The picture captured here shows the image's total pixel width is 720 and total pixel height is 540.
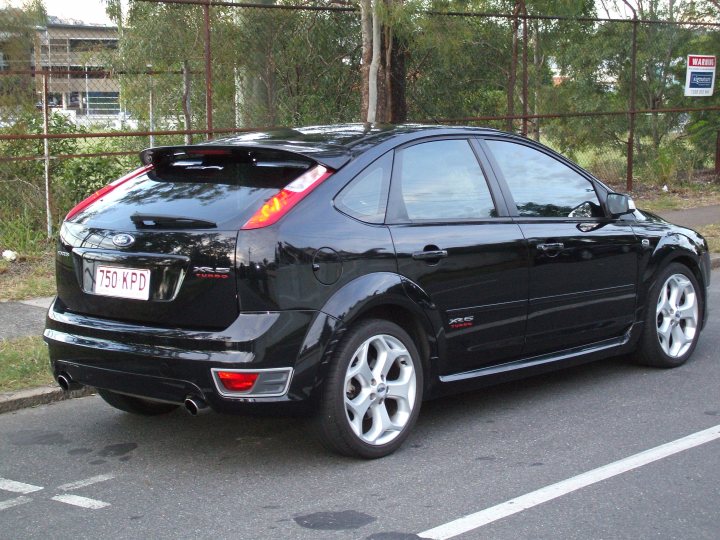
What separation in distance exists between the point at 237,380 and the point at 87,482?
0.89 metres

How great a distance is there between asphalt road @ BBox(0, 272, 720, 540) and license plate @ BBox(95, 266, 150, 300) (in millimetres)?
849

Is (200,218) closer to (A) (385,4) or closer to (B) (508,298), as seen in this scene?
(B) (508,298)

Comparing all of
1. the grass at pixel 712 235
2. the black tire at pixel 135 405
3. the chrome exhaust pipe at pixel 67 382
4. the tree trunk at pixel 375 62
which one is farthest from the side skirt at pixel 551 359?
the grass at pixel 712 235

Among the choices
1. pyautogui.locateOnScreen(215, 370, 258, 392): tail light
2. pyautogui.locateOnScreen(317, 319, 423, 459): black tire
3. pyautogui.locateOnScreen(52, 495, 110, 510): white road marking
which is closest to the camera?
pyautogui.locateOnScreen(52, 495, 110, 510): white road marking

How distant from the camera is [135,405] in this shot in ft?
19.4

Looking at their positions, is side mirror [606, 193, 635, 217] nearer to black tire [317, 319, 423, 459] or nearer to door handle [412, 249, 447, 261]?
door handle [412, 249, 447, 261]

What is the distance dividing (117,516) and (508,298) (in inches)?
94.0

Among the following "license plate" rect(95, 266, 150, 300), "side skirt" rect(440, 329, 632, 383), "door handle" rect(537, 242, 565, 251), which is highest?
"door handle" rect(537, 242, 565, 251)

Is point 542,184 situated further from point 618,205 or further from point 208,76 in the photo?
point 208,76

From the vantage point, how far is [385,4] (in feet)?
36.2

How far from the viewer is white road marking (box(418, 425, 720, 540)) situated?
423 cm

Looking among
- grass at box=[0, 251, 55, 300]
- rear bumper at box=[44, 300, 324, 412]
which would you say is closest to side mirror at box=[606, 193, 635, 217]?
rear bumper at box=[44, 300, 324, 412]

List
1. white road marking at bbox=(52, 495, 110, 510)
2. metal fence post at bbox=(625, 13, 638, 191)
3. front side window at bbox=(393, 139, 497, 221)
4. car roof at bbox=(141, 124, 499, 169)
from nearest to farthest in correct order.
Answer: white road marking at bbox=(52, 495, 110, 510) < car roof at bbox=(141, 124, 499, 169) < front side window at bbox=(393, 139, 497, 221) < metal fence post at bbox=(625, 13, 638, 191)

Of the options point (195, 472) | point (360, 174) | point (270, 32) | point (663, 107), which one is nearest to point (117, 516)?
point (195, 472)
